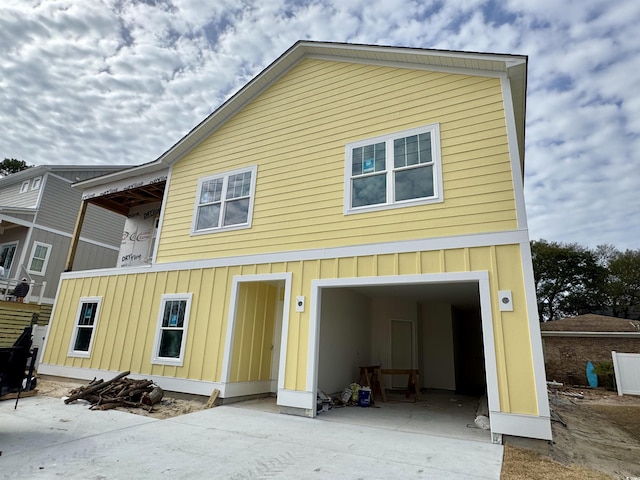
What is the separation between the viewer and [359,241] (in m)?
6.70

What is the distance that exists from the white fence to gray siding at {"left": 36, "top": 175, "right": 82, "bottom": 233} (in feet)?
84.6

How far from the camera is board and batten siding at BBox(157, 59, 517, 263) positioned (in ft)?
19.7

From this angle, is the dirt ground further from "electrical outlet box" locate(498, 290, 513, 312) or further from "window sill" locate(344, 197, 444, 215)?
"window sill" locate(344, 197, 444, 215)

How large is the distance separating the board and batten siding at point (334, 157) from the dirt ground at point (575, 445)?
Answer: 324cm

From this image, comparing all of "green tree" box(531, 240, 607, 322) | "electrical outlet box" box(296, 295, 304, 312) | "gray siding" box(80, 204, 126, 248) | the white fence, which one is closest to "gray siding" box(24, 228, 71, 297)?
"gray siding" box(80, 204, 126, 248)

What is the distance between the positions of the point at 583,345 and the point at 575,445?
49.3 feet

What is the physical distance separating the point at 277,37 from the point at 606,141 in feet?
55.0

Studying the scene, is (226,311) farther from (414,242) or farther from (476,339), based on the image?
(476,339)

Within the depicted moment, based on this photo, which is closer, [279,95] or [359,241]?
[359,241]

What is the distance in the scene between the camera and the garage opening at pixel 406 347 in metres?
7.62

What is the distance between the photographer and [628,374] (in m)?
13.4

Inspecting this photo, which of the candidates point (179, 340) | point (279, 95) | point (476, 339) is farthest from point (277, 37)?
point (476, 339)

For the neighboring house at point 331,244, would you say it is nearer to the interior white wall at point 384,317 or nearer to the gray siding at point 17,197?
the interior white wall at point 384,317

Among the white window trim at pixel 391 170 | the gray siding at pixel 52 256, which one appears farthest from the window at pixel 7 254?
the white window trim at pixel 391 170
